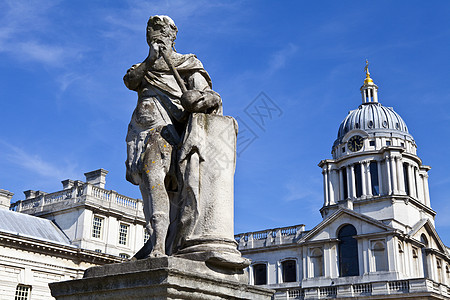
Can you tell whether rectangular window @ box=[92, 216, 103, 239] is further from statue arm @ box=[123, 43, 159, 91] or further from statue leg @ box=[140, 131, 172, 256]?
statue leg @ box=[140, 131, 172, 256]

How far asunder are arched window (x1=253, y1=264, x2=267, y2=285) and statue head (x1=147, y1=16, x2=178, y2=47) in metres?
59.2

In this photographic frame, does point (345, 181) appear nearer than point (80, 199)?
No

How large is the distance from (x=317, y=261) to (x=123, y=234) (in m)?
25.3

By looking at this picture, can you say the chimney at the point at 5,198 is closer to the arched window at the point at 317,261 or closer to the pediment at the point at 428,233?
the arched window at the point at 317,261

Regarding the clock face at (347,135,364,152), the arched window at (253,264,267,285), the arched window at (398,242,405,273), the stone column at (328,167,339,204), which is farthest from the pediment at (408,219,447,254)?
the arched window at (253,264,267,285)

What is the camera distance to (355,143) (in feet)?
230

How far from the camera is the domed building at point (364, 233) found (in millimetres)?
57281

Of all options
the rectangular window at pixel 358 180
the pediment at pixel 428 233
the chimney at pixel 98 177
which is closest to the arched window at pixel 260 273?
the rectangular window at pixel 358 180

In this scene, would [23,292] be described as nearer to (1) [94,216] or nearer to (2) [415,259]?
(1) [94,216]

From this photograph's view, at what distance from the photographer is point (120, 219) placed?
43531mm

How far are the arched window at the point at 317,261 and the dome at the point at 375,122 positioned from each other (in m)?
17.3

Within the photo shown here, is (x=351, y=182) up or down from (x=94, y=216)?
up

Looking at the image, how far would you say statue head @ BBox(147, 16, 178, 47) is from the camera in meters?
6.52

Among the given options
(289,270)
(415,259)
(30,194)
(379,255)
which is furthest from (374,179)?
(30,194)
